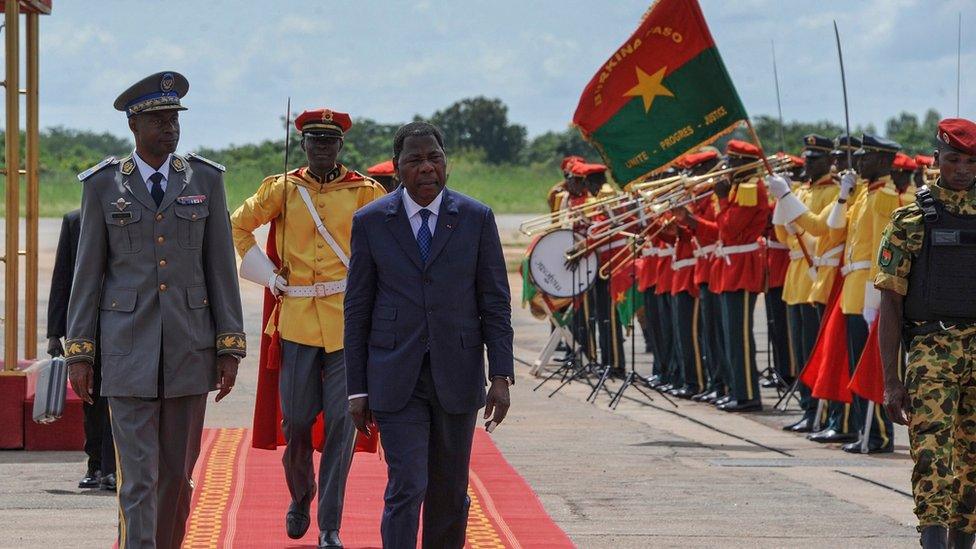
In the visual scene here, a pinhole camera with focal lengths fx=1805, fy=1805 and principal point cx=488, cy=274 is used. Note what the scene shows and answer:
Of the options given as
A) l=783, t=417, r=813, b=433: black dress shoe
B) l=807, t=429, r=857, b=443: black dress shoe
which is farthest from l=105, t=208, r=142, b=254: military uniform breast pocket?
l=783, t=417, r=813, b=433: black dress shoe

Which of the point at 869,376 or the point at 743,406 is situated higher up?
the point at 869,376

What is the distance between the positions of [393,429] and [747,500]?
→ 13.3 feet

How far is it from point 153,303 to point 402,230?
100 centimetres

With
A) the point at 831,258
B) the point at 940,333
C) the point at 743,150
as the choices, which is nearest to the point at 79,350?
the point at 940,333

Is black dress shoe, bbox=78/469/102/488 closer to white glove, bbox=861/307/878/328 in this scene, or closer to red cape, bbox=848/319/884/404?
red cape, bbox=848/319/884/404

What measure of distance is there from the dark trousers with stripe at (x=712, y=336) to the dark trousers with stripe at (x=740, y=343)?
16.0 inches

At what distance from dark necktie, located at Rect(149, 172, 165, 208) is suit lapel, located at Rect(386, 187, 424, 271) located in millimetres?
896

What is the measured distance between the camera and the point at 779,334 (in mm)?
16234

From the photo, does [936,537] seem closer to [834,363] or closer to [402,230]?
[402,230]

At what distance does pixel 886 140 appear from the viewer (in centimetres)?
1193

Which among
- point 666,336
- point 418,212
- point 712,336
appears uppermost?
point 418,212

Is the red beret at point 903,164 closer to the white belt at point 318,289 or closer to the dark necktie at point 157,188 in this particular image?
the white belt at point 318,289

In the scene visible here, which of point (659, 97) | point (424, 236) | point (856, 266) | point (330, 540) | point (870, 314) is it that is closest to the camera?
point (424, 236)

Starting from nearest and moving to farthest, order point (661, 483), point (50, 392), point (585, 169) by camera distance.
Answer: point (50, 392) < point (661, 483) < point (585, 169)
